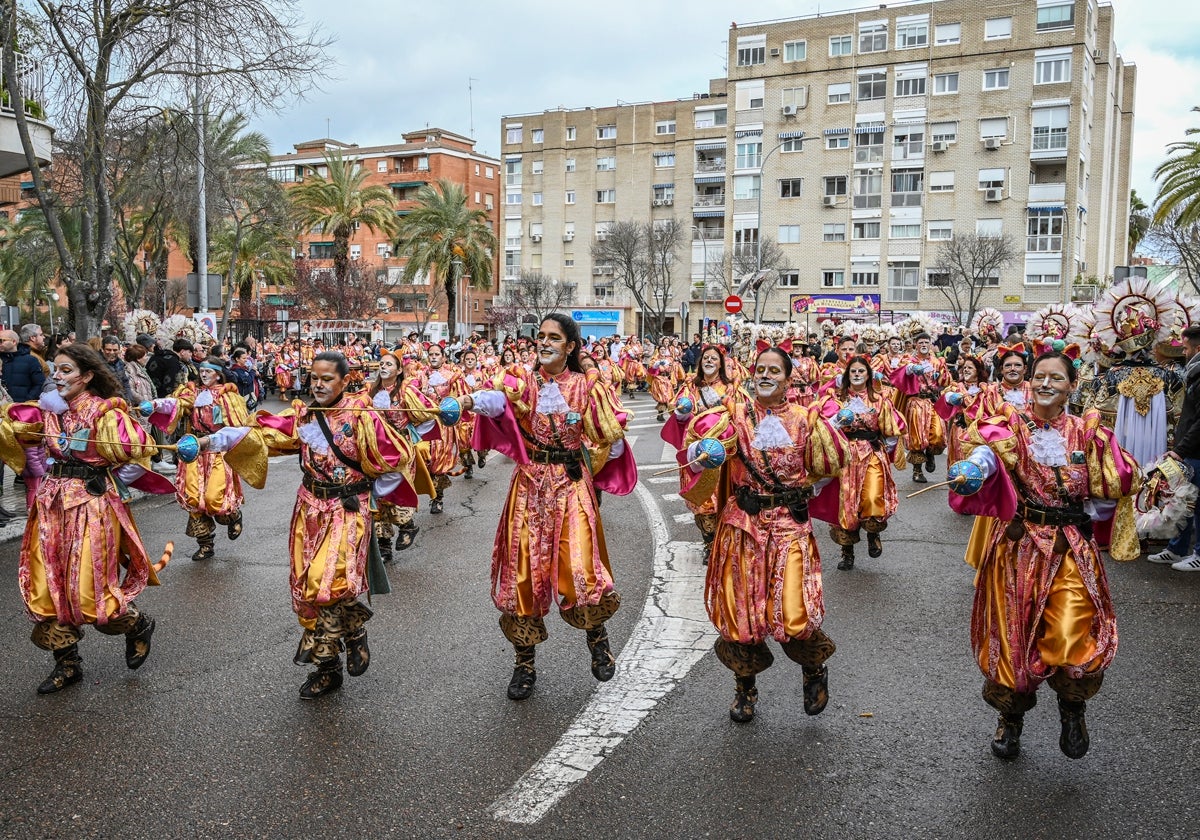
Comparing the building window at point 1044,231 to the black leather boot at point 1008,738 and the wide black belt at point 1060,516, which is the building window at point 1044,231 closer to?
the wide black belt at point 1060,516

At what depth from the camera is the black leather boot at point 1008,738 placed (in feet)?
15.1

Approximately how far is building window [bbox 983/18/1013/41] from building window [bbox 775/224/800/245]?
13.6 m

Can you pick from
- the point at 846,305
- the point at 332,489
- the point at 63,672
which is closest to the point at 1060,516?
the point at 332,489

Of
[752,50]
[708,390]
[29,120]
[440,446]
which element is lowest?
[440,446]

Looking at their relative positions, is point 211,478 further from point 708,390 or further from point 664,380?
point 664,380

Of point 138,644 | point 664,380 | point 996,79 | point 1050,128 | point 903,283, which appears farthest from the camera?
point 903,283

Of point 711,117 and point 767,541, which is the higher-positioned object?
point 711,117

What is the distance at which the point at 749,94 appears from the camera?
5659cm

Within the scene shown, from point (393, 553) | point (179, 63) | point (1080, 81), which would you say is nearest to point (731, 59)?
point (1080, 81)

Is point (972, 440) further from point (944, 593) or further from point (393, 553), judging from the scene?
point (393, 553)

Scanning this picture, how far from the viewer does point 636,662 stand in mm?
5977

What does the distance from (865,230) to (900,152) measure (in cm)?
446

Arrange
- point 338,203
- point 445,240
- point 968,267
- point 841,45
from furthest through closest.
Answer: point 841,45
point 968,267
point 445,240
point 338,203

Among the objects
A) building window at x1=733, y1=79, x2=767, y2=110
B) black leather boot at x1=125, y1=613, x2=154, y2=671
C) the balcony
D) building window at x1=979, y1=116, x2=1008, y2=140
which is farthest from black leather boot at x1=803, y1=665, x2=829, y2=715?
building window at x1=733, y1=79, x2=767, y2=110
